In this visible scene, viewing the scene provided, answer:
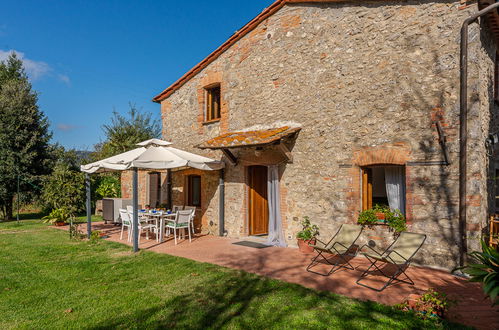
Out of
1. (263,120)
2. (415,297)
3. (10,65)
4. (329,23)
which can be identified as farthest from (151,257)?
(10,65)

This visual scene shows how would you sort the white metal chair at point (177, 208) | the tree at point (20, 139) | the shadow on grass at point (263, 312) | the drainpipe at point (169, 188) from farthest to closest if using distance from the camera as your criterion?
1. the tree at point (20, 139)
2. the drainpipe at point (169, 188)
3. the white metal chair at point (177, 208)
4. the shadow on grass at point (263, 312)

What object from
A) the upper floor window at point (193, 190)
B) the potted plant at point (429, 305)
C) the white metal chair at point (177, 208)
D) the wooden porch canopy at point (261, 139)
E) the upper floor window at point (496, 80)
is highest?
the upper floor window at point (496, 80)

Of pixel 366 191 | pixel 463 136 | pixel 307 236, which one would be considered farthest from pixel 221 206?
pixel 463 136

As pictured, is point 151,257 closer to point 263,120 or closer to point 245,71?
point 263,120

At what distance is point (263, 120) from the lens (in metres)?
8.87

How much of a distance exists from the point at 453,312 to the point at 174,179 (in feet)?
29.4

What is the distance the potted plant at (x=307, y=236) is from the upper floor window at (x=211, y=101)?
476cm

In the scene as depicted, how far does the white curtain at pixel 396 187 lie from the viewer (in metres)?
6.56

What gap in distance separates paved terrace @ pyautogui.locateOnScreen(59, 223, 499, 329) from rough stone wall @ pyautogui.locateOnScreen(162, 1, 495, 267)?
29.0 inches

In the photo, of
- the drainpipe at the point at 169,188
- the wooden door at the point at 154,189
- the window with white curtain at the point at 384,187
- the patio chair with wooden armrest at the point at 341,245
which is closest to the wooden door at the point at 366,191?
the window with white curtain at the point at 384,187

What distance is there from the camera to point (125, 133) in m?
20.8

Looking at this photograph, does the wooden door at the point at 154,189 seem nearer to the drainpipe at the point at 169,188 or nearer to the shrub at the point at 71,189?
the drainpipe at the point at 169,188

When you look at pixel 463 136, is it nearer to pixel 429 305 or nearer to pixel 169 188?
pixel 429 305

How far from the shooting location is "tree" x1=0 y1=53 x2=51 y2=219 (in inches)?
553
